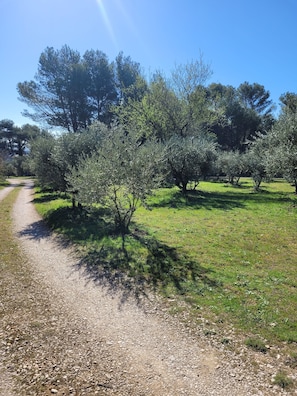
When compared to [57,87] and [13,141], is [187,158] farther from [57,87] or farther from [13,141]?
[13,141]

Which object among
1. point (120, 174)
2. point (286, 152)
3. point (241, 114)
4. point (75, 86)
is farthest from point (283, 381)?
point (241, 114)

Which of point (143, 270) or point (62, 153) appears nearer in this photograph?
point (143, 270)

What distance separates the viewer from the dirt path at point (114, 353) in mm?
3984

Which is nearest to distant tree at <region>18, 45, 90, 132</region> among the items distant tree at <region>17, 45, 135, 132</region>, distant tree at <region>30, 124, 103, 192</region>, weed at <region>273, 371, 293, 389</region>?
distant tree at <region>17, 45, 135, 132</region>

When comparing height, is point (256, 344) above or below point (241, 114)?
below

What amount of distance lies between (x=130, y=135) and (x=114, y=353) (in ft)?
28.7

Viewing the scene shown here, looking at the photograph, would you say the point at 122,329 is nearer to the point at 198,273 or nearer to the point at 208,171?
the point at 198,273

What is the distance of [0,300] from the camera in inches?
259

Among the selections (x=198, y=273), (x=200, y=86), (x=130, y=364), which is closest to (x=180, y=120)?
(x=200, y=86)

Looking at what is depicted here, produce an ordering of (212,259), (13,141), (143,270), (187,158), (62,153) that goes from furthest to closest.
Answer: (13,141) → (187,158) → (62,153) → (212,259) → (143,270)

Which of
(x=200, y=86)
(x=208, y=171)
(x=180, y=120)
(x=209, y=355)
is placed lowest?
(x=209, y=355)

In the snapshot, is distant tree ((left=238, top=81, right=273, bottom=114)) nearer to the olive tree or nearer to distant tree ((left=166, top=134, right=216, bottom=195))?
distant tree ((left=166, top=134, right=216, bottom=195))

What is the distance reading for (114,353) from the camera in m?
4.69

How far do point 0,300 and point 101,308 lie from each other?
2.68 m
